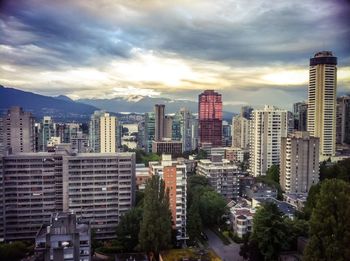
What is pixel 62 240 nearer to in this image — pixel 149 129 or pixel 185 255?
pixel 185 255

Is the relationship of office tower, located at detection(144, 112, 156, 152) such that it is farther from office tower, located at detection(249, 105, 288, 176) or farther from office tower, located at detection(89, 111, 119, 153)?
office tower, located at detection(249, 105, 288, 176)

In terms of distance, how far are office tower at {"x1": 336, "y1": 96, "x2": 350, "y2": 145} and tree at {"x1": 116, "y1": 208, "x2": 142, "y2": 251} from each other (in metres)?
7.72

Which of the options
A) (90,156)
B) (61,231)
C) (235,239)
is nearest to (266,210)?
(235,239)

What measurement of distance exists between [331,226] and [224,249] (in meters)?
2.87

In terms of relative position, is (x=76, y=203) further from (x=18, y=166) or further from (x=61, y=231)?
(x=61, y=231)

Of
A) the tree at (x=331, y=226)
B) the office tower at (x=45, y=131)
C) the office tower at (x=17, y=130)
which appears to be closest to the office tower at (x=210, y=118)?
the office tower at (x=45, y=131)

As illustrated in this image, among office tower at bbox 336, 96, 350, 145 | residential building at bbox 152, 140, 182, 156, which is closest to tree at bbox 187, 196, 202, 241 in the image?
office tower at bbox 336, 96, 350, 145

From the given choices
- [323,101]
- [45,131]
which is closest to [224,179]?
[323,101]

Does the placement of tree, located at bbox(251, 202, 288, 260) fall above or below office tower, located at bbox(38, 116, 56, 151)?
below

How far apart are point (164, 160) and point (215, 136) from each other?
A: 435 inches

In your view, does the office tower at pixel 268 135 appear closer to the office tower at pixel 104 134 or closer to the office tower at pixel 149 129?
the office tower at pixel 104 134

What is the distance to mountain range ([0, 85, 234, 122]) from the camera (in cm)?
1237

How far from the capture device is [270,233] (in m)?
4.42

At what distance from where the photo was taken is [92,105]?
15.5 meters
